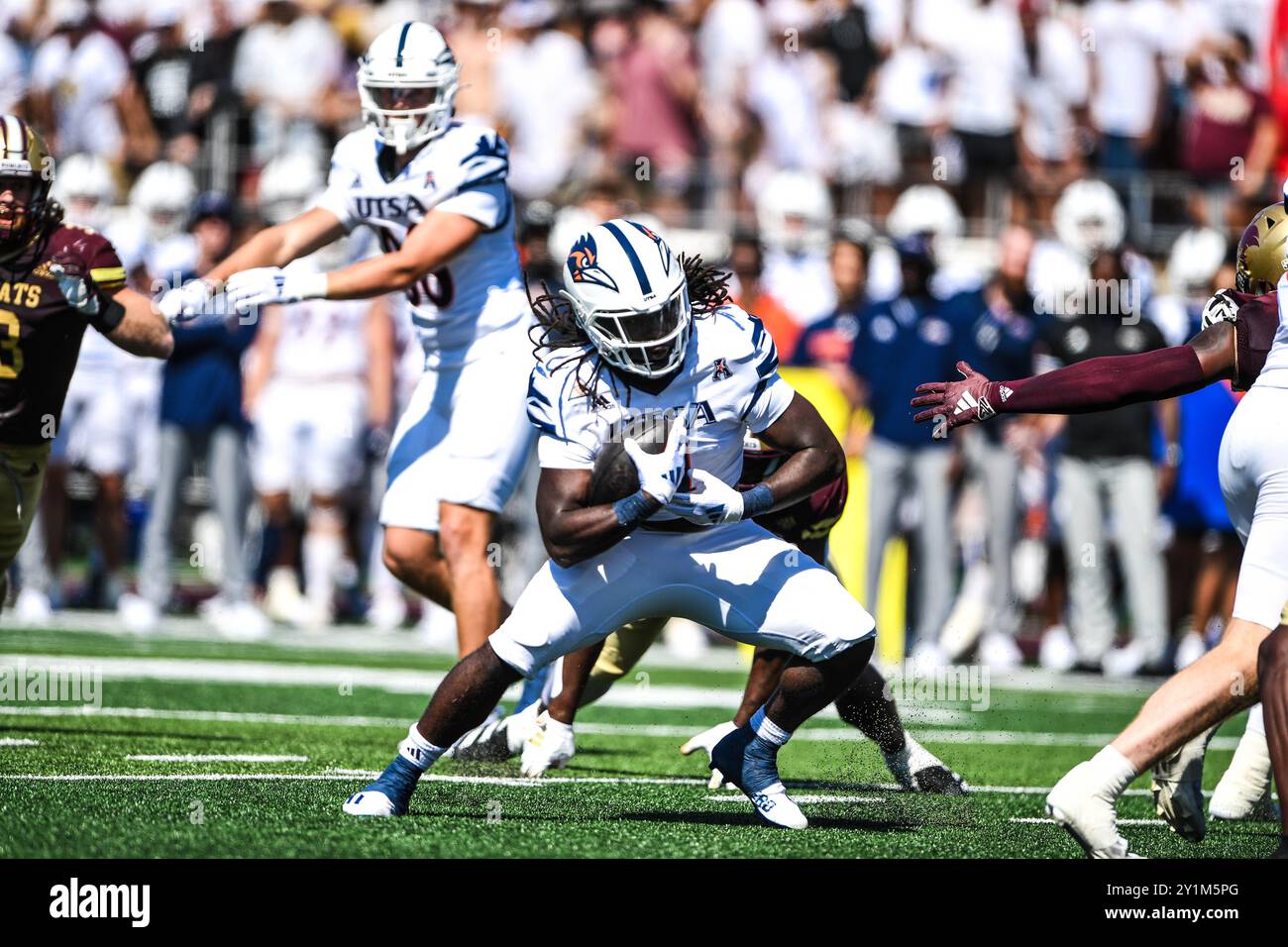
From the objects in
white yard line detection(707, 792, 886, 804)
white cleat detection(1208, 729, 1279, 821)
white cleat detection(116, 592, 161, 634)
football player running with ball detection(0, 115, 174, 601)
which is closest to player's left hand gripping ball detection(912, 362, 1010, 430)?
white yard line detection(707, 792, 886, 804)

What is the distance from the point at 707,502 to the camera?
→ 514 cm

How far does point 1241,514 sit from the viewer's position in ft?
17.3

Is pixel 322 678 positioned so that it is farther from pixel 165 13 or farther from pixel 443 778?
pixel 165 13

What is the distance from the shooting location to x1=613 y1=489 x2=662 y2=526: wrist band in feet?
16.5

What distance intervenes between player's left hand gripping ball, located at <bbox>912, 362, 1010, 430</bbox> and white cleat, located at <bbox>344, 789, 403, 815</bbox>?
5.49ft

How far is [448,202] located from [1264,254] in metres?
2.71

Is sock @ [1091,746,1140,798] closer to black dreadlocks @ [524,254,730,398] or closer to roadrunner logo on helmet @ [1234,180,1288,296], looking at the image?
roadrunner logo on helmet @ [1234,180,1288,296]

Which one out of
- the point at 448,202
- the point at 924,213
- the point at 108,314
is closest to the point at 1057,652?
the point at 924,213

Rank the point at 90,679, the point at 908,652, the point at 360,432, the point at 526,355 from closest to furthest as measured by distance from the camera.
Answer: the point at 526,355 < the point at 90,679 < the point at 908,652 < the point at 360,432

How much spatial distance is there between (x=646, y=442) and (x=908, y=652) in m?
5.91

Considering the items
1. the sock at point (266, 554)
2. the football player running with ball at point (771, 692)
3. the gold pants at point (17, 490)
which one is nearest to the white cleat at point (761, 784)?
the football player running with ball at point (771, 692)

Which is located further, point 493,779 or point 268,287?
point 493,779
